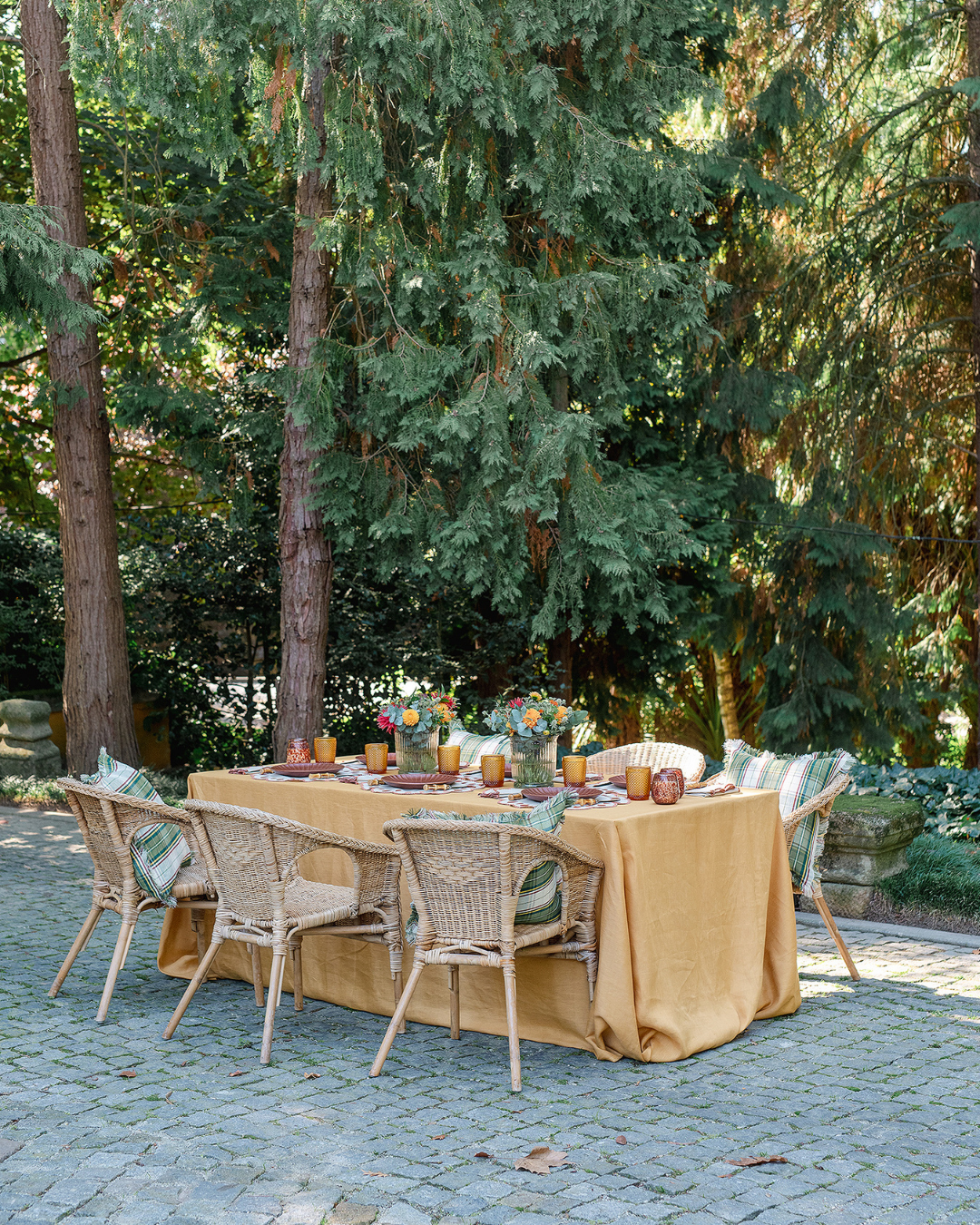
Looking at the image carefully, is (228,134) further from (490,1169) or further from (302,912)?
(490,1169)

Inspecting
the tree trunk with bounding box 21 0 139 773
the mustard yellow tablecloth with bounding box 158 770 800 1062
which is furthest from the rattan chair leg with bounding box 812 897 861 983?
the tree trunk with bounding box 21 0 139 773

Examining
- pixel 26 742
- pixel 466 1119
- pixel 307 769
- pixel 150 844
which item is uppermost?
pixel 307 769

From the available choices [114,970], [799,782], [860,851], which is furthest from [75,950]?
[860,851]

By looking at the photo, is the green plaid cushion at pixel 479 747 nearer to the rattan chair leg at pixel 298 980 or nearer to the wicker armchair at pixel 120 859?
the rattan chair leg at pixel 298 980

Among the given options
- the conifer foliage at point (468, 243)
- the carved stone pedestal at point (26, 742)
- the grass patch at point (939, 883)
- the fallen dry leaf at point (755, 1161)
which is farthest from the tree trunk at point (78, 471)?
the fallen dry leaf at point (755, 1161)

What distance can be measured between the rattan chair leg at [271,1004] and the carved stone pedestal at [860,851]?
125 inches

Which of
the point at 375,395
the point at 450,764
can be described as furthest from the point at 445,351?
the point at 450,764

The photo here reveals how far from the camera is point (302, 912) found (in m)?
4.52

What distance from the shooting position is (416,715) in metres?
5.34

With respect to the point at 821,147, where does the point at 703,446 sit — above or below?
below

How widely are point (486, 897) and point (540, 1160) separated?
0.92 metres

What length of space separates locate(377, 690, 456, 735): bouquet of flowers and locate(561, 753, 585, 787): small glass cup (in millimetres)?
594

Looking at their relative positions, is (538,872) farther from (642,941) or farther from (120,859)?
(120,859)

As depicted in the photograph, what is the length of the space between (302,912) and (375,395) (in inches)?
192
